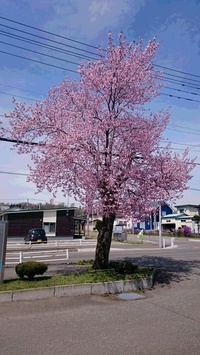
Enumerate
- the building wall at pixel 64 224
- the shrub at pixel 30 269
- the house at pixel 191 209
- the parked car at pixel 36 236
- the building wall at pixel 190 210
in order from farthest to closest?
the building wall at pixel 190 210 → the house at pixel 191 209 → the building wall at pixel 64 224 → the parked car at pixel 36 236 → the shrub at pixel 30 269

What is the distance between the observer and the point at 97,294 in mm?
9219

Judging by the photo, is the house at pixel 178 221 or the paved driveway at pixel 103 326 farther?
the house at pixel 178 221

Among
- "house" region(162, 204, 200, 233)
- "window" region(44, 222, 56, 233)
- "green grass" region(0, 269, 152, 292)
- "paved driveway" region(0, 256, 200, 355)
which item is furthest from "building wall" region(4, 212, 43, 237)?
"paved driveway" region(0, 256, 200, 355)

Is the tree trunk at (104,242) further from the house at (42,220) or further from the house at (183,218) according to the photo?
the house at (183,218)

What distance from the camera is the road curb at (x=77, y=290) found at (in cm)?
823

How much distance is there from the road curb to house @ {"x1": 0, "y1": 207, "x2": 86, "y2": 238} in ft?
112

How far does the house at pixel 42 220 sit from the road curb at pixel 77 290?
3402 centimetres

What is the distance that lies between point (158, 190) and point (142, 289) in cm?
331

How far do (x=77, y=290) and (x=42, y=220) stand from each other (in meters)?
35.4

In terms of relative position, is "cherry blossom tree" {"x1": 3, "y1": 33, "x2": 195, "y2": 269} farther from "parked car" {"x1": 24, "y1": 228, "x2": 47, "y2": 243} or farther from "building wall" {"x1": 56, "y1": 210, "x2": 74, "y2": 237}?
"building wall" {"x1": 56, "y1": 210, "x2": 74, "y2": 237}

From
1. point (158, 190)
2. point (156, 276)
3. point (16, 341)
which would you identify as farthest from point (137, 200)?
point (16, 341)

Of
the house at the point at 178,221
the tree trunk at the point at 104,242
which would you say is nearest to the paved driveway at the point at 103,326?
the tree trunk at the point at 104,242

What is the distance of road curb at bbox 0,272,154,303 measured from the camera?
27.0 ft

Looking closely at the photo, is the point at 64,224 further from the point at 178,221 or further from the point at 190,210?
the point at 190,210
